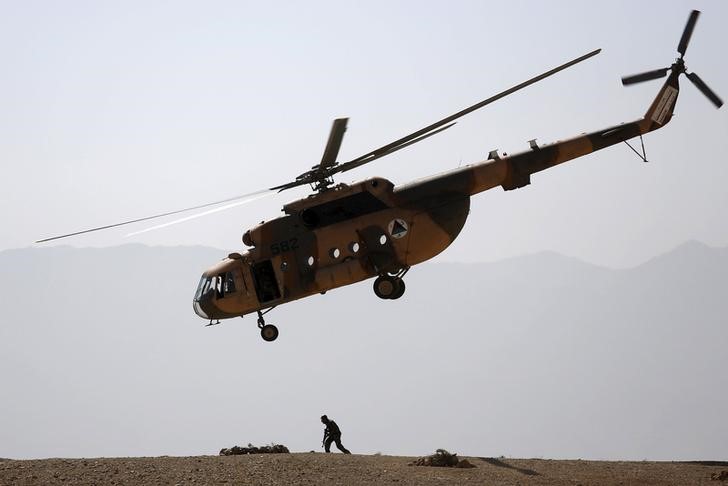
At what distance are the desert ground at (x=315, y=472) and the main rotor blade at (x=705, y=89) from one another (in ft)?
37.1

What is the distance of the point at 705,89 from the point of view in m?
30.1

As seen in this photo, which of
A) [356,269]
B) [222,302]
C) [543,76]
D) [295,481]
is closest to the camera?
[295,481]

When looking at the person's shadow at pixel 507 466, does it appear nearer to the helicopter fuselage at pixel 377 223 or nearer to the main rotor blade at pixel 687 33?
the helicopter fuselage at pixel 377 223

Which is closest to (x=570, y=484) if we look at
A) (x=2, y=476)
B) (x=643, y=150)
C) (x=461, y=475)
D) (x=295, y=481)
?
(x=461, y=475)

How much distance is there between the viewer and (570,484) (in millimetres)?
23531

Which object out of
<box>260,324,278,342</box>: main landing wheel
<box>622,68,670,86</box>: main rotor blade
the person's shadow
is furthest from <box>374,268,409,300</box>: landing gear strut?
<box>622,68,670,86</box>: main rotor blade

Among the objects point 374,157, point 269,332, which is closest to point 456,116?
point 374,157

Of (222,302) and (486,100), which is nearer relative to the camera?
(486,100)

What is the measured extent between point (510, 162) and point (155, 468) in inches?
553

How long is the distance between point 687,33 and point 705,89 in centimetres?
186

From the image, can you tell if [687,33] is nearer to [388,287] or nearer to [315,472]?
[388,287]

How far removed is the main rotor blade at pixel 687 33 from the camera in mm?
30016

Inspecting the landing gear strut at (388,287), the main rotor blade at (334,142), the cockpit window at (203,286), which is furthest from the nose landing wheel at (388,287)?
the cockpit window at (203,286)

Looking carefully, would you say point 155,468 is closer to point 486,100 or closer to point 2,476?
point 2,476
